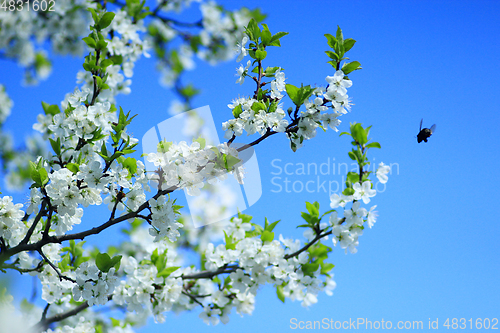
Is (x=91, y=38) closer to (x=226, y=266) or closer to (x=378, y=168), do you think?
(x=226, y=266)

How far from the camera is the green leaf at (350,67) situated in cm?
241

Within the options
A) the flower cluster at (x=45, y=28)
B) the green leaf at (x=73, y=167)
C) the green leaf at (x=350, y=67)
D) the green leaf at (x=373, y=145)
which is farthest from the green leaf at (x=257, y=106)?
the flower cluster at (x=45, y=28)

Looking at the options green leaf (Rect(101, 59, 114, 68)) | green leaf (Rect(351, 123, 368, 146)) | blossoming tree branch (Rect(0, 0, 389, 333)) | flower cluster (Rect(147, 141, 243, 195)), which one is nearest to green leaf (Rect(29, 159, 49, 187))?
blossoming tree branch (Rect(0, 0, 389, 333))

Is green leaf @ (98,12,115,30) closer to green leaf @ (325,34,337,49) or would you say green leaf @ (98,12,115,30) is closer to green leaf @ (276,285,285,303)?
green leaf @ (325,34,337,49)

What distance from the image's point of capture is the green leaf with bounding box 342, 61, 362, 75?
7.91ft

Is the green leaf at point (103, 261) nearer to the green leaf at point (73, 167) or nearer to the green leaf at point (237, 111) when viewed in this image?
the green leaf at point (73, 167)

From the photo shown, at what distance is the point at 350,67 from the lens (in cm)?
243

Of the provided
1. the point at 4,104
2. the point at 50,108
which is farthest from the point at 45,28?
the point at 50,108

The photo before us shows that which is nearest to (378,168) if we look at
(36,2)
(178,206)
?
(178,206)

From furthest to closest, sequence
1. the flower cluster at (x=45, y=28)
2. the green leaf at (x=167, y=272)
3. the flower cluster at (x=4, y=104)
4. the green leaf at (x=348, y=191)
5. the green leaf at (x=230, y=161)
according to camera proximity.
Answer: the flower cluster at (x=4, y=104)
the flower cluster at (x=45, y=28)
the green leaf at (x=167, y=272)
the green leaf at (x=348, y=191)
the green leaf at (x=230, y=161)

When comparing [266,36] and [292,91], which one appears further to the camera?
[266,36]

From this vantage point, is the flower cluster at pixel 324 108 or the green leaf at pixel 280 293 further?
the green leaf at pixel 280 293

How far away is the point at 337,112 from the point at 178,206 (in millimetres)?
1315

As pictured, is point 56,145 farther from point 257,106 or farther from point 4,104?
point 4,104
